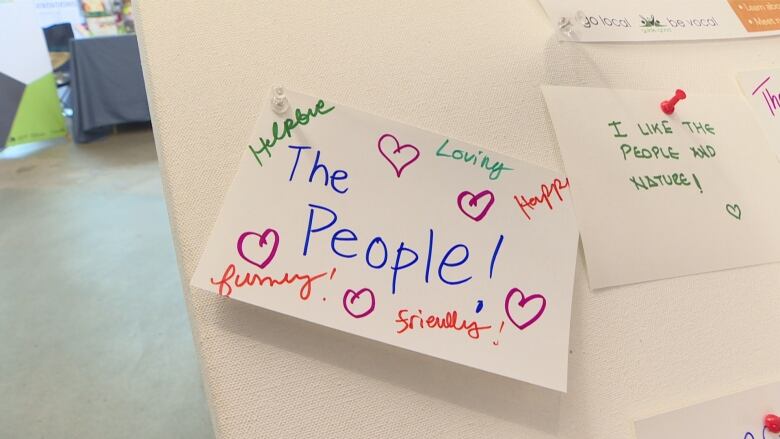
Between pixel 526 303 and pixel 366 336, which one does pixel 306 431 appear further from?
pixel 526 303

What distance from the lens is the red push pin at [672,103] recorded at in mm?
470

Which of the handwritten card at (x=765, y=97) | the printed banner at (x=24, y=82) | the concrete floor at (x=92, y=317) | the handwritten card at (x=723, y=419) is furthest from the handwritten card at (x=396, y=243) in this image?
the printed banner at (x=24, y=82)

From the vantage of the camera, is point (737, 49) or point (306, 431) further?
point (737, 49)

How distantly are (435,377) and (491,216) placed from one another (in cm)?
13

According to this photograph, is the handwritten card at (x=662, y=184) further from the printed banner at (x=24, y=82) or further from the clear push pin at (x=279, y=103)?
the printed banner at (x=24, y=82)

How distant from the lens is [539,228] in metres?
0.39

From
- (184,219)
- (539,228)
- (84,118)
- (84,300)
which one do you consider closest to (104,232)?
(84,300)

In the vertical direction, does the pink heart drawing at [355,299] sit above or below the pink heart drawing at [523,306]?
above

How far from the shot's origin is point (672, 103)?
469 mm

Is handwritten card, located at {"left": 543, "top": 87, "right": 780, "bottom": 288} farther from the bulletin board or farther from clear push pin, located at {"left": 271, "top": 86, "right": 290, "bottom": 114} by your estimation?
clear push pin, located at {"left": 271, "top": 86, "right": 290, "bottom": 114}

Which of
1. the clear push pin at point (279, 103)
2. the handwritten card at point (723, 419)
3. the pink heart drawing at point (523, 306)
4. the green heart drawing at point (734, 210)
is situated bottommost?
the handwritten card at point (723, 419)

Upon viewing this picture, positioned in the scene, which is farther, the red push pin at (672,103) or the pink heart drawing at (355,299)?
the red push pin at (672,103)

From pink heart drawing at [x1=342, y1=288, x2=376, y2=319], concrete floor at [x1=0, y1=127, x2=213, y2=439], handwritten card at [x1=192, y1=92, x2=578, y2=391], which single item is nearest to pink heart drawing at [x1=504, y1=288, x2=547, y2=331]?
handwritten card at [x1=192, y1=92, x2=578, y2=391]

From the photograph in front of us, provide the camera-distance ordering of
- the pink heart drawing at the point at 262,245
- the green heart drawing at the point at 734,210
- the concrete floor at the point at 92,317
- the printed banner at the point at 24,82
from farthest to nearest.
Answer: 1. the printed banner at the point at 24,82
2. the concrete floor at the point at 92,317
3. the green heart drawing at the point at 734,210
4. the pink heart drawing at the point at 262,245
